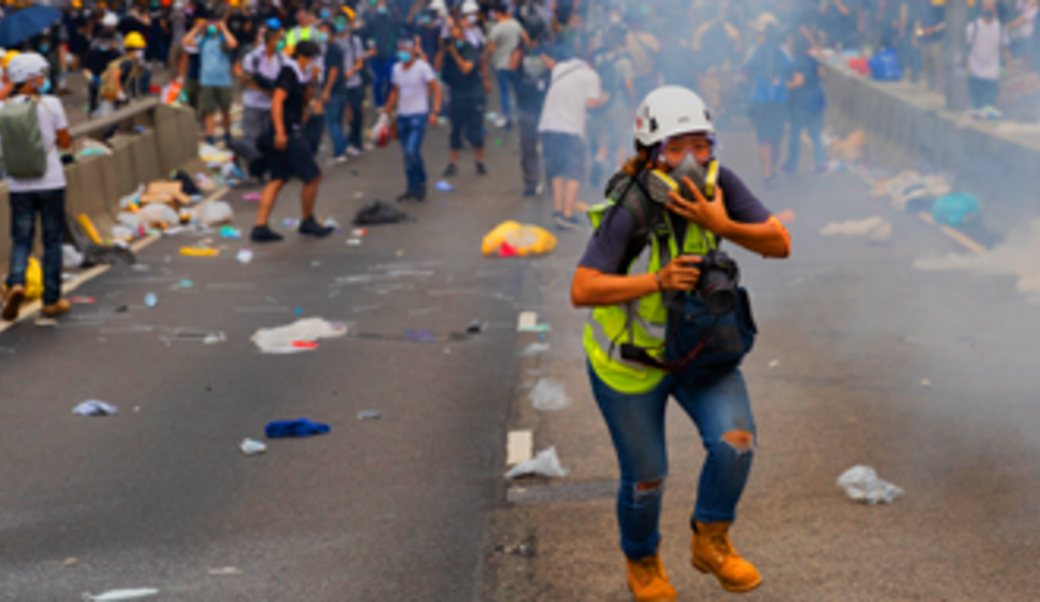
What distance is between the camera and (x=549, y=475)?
5703 millimetres

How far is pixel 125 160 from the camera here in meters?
13.7

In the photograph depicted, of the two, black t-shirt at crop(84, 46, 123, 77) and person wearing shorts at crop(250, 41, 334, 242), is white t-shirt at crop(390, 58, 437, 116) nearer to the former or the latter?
person wearing shorts at crop(250, 41, 334, 242)

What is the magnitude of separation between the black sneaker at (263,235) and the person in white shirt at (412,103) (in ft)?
8.12

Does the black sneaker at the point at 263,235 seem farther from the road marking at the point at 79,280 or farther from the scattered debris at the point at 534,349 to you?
the scattered debris at the point at 534,349

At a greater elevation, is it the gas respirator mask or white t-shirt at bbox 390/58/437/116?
the gas respirator mask

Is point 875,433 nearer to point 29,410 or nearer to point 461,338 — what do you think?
point 461,338

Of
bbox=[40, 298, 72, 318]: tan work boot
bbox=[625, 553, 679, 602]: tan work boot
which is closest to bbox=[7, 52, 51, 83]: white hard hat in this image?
bbox=[40, 298, 72, 318]: tan work boot

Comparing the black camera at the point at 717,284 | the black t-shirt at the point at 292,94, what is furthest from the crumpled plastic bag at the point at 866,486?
the black t-shirt at the point at 292,94

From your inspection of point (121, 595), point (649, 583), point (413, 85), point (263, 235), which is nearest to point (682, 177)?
point (649, 583)

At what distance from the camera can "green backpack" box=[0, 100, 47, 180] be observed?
8406 mm

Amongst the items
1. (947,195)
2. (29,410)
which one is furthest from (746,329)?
(947,195)

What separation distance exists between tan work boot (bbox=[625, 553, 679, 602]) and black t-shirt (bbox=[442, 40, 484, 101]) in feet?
40.7

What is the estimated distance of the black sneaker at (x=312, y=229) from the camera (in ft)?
40.8

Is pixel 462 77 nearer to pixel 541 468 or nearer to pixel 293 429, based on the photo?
pixel 293 429
